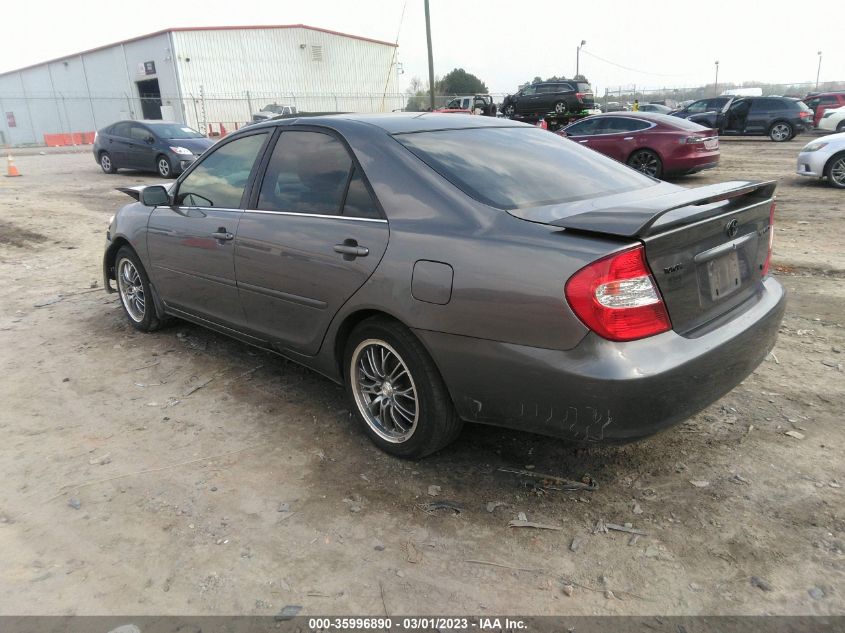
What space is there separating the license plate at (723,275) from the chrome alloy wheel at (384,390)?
1394mm

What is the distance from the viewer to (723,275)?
2807 mm

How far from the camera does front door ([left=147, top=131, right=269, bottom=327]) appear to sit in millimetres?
3963

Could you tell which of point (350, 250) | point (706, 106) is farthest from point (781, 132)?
point (350, 250)

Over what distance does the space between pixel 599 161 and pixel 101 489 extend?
126 inches

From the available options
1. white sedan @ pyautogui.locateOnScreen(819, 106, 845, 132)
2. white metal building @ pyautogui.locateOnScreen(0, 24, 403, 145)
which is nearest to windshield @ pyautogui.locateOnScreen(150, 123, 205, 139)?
white sedan @ pyautogui.locateOnScreen(819, 106, 845, 132)

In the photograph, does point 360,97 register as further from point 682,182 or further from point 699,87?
point 699,87

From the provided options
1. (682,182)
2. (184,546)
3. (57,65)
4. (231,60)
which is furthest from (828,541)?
(57,65)

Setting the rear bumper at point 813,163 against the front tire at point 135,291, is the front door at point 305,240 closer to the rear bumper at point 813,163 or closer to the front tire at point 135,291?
the front tire at point 135,291

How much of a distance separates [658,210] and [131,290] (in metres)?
4.39

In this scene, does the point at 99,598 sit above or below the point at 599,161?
below

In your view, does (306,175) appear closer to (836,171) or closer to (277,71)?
(836,171)

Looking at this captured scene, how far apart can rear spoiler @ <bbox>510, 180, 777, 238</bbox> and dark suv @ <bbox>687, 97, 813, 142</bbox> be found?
23.3 meters

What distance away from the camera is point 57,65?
50.6 meters

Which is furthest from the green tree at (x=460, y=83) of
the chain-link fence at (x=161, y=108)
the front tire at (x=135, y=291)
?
the front tire at (x=135, y=291)
